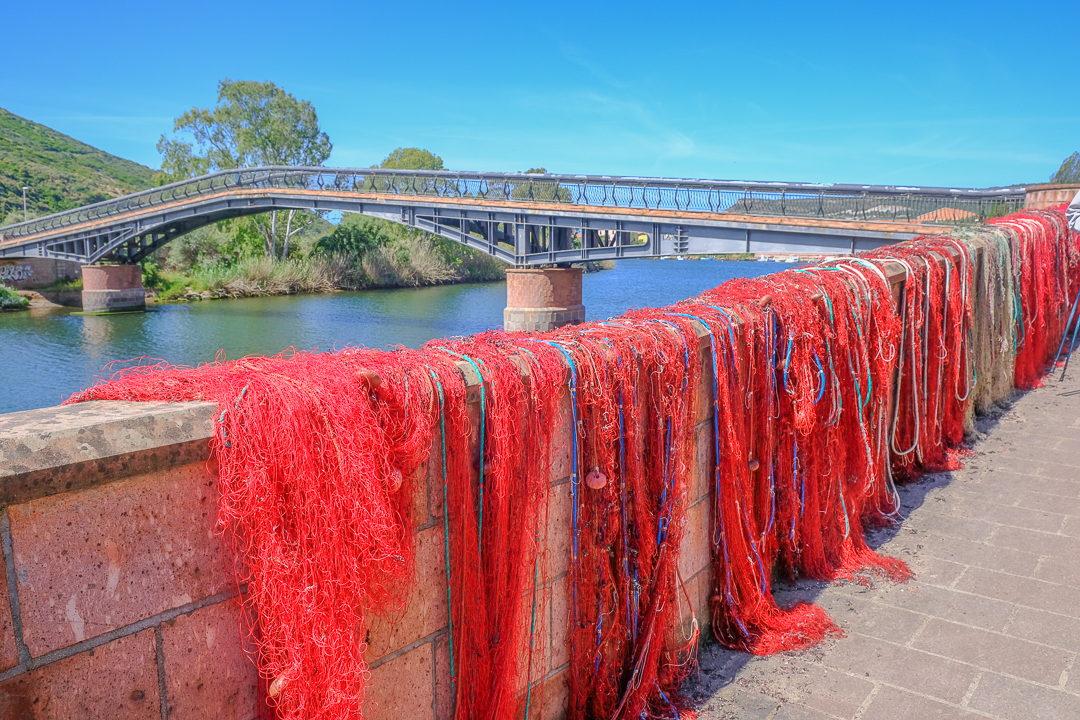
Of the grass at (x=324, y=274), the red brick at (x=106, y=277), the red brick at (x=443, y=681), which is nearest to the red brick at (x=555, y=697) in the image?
the red brick at (x=443, y=681)

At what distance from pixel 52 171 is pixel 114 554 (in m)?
95.8

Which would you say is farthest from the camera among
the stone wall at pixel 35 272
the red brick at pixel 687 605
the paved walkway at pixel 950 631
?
the stone wall at pixel 35 272

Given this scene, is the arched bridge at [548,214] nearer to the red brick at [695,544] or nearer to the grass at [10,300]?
the grass at [10,300]

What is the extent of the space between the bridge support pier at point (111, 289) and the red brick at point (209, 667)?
3933 cm

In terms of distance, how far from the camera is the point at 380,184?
32.2m

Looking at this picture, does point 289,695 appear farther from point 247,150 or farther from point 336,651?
point 247,150

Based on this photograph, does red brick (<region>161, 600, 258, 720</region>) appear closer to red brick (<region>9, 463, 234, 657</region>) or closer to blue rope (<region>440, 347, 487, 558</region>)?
red brick (<region>9, 463, 234, 657</region>)

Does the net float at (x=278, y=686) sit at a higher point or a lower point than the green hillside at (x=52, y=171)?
lower

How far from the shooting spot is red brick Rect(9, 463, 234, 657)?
56.0 inches

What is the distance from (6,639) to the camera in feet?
4.54

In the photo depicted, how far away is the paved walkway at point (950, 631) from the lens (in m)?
2.67

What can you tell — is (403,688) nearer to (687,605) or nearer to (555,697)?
(555,697)

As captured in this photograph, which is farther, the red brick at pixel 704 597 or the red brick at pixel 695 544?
the red brick at pixel 704 597

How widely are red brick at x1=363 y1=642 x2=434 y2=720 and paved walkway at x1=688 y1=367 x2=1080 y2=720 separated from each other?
3.43 feet
